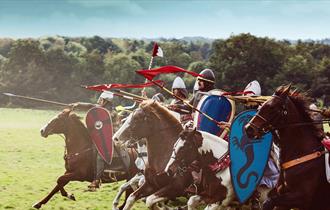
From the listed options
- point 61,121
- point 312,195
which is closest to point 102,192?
point 61,121

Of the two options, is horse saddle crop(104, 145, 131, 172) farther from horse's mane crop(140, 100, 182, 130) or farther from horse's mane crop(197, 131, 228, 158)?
horse's mane crop(197, 131, 228, 158)

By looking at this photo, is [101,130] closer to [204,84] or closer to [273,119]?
[204,84]

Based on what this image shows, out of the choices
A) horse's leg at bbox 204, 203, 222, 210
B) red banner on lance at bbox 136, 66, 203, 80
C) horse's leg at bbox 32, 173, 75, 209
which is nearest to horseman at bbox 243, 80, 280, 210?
horse's leg at bbox 204, 203, 222, 210

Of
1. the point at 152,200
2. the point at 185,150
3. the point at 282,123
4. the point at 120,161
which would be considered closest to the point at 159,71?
the point at 185,150

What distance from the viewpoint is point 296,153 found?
864 cm

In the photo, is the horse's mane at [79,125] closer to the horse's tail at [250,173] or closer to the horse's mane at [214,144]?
the horse's mane at [214,144]

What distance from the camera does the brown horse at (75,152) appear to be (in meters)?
13.0

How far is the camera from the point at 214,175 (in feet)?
31.8

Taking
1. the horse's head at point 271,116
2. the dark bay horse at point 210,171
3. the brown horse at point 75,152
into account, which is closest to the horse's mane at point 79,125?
the brown horse at point 75,152

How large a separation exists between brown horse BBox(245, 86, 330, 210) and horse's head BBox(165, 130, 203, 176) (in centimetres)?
133

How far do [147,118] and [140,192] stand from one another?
1.43m

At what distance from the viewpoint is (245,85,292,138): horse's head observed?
838cm

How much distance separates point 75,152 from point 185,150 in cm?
450

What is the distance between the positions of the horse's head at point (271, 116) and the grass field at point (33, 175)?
602 centimetres
